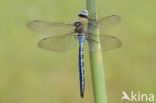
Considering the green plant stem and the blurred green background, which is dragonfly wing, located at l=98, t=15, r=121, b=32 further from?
the blurred green background

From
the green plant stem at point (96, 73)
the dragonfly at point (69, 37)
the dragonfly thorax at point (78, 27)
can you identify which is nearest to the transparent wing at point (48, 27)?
the dragonfly at point (69, 37)

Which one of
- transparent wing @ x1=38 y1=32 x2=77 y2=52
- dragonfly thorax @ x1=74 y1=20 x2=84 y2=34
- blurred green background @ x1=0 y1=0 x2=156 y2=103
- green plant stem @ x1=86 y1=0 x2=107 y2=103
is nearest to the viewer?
green plant stem @ x1=86 y1=0 x2=107 y2=103

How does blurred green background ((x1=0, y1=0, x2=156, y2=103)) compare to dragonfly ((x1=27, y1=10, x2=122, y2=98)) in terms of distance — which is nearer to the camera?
dragonfly ((x1=27, y1=10, x2=122, y2=98))

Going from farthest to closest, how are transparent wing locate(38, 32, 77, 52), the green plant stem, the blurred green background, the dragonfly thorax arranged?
the blurred green background < transparent wing locate(38, 32, 77, 52) < the dragonfly thorax < the green plant stem

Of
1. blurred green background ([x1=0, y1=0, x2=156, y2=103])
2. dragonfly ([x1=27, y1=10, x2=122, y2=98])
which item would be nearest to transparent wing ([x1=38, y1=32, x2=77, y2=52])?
dragonfly ([x1=27, y1=10, x2=122, y2=98])

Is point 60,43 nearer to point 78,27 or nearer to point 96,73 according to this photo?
point 78,27

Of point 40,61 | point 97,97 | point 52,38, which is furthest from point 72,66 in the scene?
point 97,97

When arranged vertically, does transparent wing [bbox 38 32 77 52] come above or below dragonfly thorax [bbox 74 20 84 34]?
below
